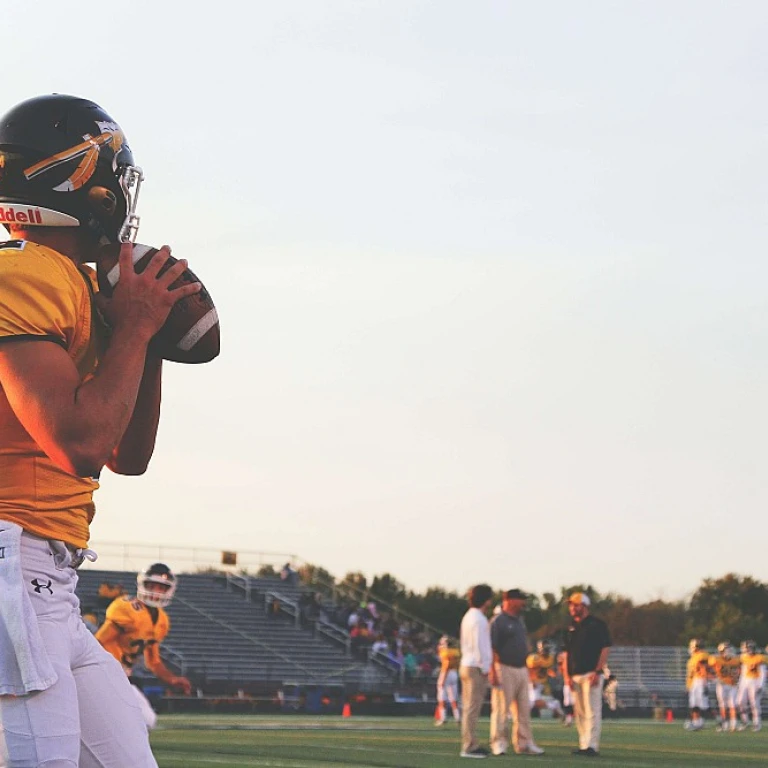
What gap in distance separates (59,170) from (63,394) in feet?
1.99

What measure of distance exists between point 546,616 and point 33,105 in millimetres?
72162

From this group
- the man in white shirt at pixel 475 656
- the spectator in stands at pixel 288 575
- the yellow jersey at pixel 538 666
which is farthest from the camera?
the spectator in stands at pixel 288 575

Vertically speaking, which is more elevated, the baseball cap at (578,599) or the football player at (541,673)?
the baseball cap at (578,599)

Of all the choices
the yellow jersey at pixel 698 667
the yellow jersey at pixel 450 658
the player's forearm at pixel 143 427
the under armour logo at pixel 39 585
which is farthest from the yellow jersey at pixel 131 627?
the yellow jersey at pixel 698 667

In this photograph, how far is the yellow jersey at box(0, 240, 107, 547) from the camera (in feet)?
9.65

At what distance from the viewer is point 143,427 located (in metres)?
3.43

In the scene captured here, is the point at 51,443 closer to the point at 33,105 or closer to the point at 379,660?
the point at 33,105

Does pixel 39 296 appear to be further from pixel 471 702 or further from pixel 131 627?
pixel 471 702

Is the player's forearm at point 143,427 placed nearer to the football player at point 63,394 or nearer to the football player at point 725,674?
the football player at point 63,394

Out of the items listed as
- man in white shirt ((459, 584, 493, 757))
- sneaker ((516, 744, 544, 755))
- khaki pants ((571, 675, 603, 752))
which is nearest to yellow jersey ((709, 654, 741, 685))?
khaki pants ((571, 675, 603, 752))

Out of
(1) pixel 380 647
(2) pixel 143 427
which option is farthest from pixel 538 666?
(2) pixel 143 427

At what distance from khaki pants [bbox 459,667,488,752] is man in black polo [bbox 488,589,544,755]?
24 centimetres

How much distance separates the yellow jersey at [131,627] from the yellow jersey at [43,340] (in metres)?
9.58

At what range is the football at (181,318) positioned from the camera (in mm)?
3248
